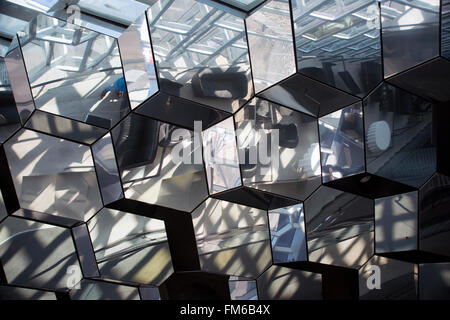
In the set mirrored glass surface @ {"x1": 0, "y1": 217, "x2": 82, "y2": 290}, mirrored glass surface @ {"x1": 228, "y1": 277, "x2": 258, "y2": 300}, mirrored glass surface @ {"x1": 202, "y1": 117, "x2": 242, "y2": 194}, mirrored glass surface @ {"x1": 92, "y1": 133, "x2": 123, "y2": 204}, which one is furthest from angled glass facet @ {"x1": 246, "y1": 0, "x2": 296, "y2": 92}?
mirrored glass surface @ {"x1": 0, "y1": 217, "x2": 82, "y2": 290}

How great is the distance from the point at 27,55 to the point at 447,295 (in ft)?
6.35

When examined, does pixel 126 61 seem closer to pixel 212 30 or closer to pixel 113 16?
pixel 113 16

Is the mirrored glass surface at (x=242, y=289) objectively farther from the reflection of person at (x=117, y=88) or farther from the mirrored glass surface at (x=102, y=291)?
the reflection of person at (x=117, y=88)

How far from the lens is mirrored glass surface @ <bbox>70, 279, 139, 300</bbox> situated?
1651 mm

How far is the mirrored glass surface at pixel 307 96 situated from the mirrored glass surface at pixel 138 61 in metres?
0.42

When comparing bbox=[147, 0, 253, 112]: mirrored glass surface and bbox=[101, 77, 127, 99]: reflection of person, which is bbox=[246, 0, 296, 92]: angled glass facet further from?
bbox=[101, 77, 127, 99]: reflection of person

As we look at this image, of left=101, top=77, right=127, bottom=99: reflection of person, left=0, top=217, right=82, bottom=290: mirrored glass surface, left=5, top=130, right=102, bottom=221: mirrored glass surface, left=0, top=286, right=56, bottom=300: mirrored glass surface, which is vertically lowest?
left=0, top=286, right=56, bottom=300: mirrored glass surface

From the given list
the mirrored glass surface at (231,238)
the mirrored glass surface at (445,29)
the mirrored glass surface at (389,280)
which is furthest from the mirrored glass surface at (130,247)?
the mirrored glass surface at (445,29)

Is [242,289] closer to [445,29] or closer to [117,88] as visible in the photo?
[117,88]

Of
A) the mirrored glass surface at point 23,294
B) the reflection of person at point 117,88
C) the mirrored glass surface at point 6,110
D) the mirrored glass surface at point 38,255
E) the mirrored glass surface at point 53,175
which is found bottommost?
the mirrored glass surface at point 23,294

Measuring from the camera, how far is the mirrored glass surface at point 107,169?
1.51 metres

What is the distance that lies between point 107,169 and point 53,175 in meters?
0.21

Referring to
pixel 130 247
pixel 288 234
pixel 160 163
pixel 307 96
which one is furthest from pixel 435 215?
pixel 130 247

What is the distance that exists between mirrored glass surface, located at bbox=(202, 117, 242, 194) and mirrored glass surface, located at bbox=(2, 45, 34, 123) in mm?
653
